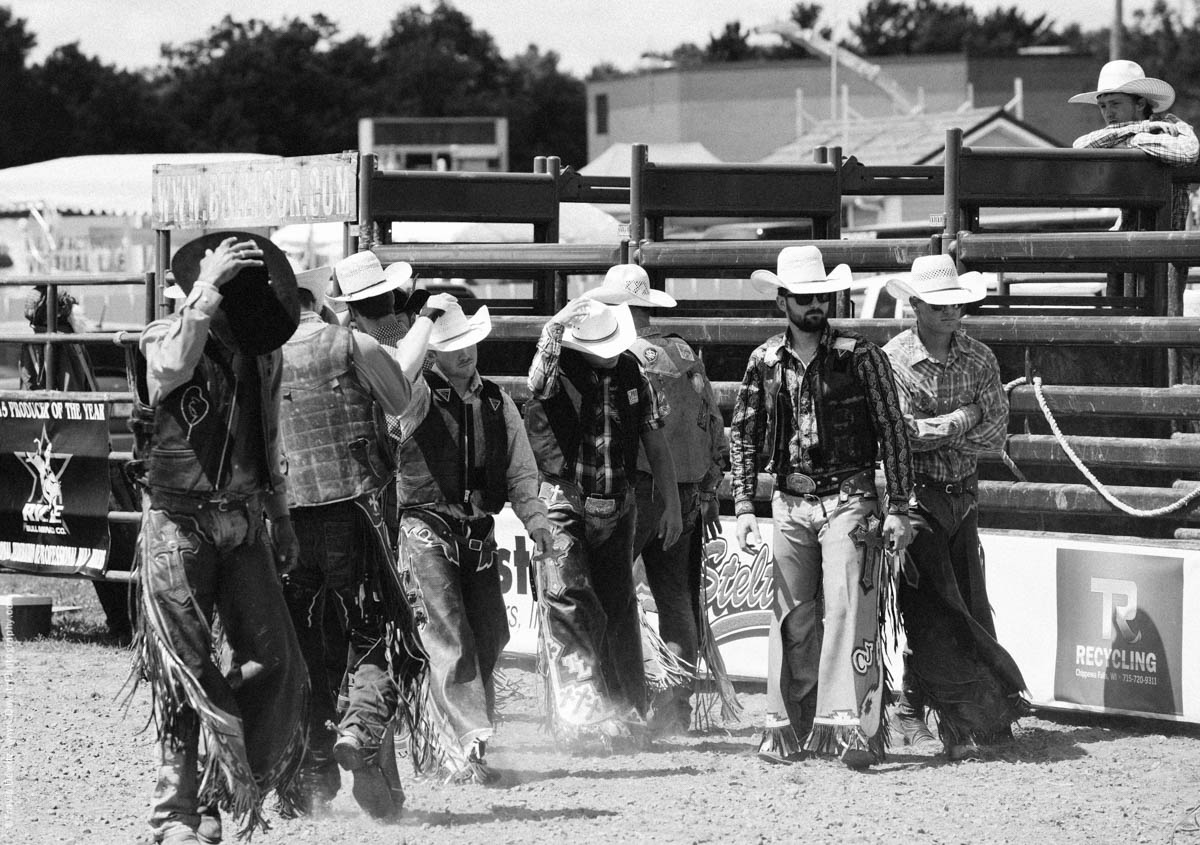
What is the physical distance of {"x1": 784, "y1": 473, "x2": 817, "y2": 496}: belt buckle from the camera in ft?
23.0

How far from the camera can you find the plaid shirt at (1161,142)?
28.4 ft

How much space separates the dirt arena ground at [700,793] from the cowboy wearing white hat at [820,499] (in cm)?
25

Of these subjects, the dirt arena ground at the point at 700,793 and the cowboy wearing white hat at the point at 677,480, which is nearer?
the dirt arena ground at the point at 700,793

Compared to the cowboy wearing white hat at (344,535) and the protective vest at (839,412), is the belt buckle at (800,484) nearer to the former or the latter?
the protective vest at (839,412)

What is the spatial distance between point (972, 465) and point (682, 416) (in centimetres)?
134

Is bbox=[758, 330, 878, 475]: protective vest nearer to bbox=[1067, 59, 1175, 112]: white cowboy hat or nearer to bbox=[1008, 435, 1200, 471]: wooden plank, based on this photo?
bbox=[1008, 435, 1200, 471]: wooden plank

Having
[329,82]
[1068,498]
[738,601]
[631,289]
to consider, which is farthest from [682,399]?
[329,82]

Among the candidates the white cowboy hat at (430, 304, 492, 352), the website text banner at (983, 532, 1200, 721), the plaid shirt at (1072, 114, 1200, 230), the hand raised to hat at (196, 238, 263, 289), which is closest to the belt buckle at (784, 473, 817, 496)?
the white cowboy hat at (430, 304, 492, 352)

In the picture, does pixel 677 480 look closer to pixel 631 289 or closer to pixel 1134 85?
pixel 631 289

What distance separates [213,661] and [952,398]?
10.8ft

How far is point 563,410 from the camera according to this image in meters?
7.41

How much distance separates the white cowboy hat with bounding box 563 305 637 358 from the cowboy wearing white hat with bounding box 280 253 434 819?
1156 mm

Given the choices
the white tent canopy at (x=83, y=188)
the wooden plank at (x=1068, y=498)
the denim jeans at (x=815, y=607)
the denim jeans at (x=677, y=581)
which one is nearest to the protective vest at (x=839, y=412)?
the denim jeans at (x=815, y=607)

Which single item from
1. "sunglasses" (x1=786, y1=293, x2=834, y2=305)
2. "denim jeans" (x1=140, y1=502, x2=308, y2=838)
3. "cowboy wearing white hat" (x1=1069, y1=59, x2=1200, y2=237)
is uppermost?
"cowboy wearing white hat" (x1=1069, y1=59, x2=1200, y2=237)
